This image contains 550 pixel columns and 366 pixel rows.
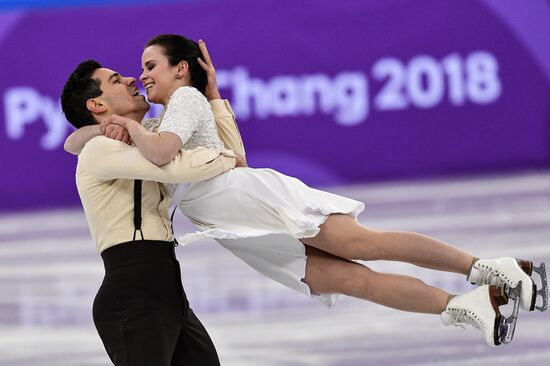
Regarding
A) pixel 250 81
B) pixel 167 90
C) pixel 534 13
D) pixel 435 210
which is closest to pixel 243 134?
pixel 250 81

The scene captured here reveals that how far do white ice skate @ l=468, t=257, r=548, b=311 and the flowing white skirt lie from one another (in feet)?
1.57

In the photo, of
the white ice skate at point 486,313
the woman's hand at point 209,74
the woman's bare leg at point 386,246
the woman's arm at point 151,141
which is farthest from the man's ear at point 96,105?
the white ice skate at point 486,313

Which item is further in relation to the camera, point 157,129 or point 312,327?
point 312,327

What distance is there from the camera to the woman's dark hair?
403 cm

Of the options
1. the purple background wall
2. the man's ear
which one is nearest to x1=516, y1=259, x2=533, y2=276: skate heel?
the man's ear

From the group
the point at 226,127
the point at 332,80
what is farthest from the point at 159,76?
the point at 332,80

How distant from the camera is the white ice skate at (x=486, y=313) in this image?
3643 mm

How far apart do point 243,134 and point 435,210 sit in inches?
91.5

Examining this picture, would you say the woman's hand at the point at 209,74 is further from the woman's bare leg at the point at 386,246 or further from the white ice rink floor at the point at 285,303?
the white ice rink floor at the point at 285,303

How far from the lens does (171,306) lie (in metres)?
3.57

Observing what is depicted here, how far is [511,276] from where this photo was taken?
12.4 ft

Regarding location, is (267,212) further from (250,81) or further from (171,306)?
(250,81)

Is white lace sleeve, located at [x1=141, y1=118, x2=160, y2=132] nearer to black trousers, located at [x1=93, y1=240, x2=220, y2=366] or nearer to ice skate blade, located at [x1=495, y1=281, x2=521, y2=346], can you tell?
black trousers, located at [x1=93, y1=240, x2=220, y2=366]

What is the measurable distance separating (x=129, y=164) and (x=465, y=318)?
1.20m
